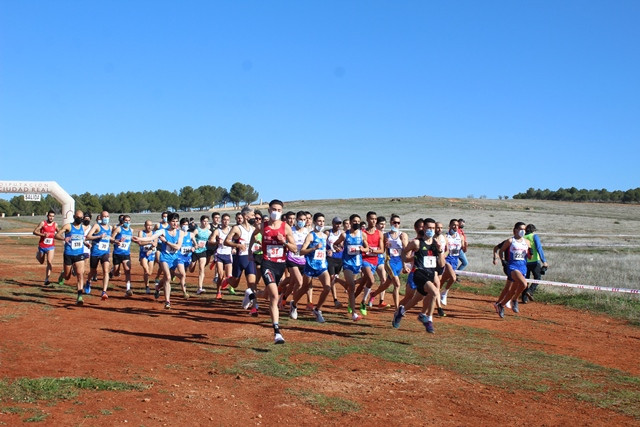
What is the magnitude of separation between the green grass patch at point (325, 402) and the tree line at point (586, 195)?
121 meters

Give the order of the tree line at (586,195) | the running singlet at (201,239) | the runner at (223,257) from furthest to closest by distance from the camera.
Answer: the tree line at (586,195) < the running singlet at (201,239) < the runner at (223,257)

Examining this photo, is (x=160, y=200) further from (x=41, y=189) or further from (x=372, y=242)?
(x=372, y=242)

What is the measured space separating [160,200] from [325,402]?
113275 mm

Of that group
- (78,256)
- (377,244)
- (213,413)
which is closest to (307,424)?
(213,413)

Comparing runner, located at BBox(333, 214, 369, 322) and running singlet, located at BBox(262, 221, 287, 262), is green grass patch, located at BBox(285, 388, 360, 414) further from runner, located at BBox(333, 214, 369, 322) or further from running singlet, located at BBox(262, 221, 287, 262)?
runner, located at BBox(333, 214, 369, 322)

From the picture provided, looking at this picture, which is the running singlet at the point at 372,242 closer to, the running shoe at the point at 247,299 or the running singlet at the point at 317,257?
the running singlet at the point at 317,257

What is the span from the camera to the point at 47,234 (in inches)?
682

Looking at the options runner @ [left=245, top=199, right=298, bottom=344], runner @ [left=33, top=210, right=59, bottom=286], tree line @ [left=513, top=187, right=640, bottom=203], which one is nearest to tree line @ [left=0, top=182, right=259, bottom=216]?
tree line @ [left=513, top=187, right=640, bottom=203]

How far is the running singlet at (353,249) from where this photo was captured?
13.4 metres

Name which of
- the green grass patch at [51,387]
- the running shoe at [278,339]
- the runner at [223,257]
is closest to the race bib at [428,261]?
the running shoe at [278,339]

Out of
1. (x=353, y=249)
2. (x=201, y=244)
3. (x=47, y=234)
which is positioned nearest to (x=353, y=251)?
(x=353, y=249)

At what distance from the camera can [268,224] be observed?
1139 cm

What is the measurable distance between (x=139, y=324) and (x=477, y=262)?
66.3ft

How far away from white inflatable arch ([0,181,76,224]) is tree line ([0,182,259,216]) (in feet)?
238
